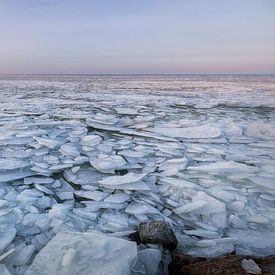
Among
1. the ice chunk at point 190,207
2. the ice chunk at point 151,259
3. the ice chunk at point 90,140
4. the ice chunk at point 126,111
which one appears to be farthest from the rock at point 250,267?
the ice chunk at point 126,111

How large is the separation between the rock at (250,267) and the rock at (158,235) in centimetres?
48

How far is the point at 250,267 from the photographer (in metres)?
1.73

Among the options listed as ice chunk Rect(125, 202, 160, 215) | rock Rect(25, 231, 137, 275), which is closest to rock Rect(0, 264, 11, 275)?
rock Rect(25, 231, 137, 275)

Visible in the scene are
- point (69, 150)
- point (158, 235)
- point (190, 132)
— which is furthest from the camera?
point (190, 132)

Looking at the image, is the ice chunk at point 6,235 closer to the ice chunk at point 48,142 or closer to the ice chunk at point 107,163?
the ice chunk at point 107,163

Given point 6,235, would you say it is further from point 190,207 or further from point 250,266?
point 250,266

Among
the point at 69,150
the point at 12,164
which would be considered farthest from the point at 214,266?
the point at 69,150

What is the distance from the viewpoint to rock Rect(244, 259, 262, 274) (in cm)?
168

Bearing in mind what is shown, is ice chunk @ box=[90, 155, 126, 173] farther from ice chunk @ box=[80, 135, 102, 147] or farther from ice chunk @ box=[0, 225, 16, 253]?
ice chunk @ box=[0, 225, 16, 253]

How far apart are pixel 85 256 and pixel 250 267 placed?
85 cm

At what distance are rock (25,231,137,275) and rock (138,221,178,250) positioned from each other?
28 centimetres

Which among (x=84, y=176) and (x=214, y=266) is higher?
(x=214, y=266)

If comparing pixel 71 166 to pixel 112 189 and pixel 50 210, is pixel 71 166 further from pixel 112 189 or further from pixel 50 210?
pixel 50 210

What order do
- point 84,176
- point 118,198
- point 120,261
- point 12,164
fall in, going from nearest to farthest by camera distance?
point 120,261 → point 118,198 → point 84,176 → point 12,164
